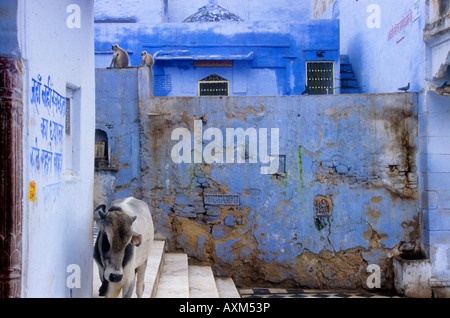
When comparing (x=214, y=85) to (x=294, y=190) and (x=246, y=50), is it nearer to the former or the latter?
(x=246, y=50)

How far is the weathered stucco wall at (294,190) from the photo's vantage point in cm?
859

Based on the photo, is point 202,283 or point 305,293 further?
point 305,293

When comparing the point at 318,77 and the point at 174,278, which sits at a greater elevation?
the point at 318,77

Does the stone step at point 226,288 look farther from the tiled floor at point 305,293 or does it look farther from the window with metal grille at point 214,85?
the window with metal grille at point 214,85

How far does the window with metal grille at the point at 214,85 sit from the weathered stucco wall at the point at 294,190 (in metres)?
5.38

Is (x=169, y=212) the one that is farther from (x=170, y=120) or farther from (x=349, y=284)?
(x=349, y=284)

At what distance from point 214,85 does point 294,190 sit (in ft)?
20.4

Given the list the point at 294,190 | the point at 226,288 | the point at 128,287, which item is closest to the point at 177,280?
the point at 226,288

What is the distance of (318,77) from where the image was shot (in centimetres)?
1398

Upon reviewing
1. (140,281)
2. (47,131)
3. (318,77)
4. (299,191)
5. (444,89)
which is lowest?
(140,281)

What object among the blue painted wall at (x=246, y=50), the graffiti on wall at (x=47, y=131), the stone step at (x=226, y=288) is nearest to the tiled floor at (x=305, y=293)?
the stone step at (x=226, y=288)

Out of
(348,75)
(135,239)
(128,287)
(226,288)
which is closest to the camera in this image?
(135,239)

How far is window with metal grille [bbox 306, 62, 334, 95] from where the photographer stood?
13945mm

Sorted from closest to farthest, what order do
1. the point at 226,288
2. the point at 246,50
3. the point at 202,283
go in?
the point at 202,283, the point at 226,288, the point at 246,50
